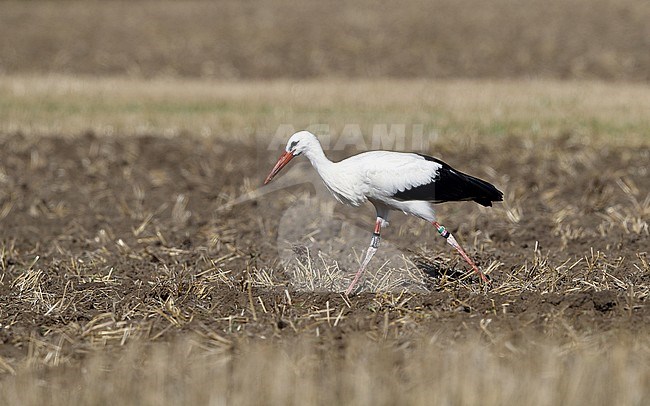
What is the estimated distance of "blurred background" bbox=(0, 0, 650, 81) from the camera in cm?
2953

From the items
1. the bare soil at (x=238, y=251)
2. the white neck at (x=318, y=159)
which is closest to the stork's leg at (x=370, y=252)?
the bare soil at (x=238, y=251)

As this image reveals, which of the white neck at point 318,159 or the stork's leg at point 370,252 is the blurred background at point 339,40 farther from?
the white neck at point 318,159

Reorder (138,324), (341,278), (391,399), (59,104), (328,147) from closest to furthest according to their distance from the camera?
1. (391,399)
2. (138,324)
3. (341,278)
4. (328,147)
5. (59,104)

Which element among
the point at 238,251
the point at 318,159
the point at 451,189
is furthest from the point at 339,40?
the point at 318,159

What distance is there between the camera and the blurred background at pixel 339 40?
2953 centimetres

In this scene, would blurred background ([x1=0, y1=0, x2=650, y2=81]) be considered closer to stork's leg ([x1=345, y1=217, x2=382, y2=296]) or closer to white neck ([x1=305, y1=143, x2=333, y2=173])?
stork's leg ([x1=345, y1=217, x2=382, y2=296])

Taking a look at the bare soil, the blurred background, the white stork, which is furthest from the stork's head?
the blurred background

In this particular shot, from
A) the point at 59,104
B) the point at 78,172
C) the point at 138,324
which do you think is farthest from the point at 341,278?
the point at 59,104

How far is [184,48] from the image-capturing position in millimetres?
32062

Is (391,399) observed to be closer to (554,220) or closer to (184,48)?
(554,220)

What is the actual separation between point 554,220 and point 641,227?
0.95 metres

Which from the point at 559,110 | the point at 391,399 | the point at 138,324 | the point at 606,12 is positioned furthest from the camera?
the point at 606,12

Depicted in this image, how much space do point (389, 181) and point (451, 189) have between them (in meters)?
0.66

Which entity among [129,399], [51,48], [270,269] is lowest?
[51,48]
